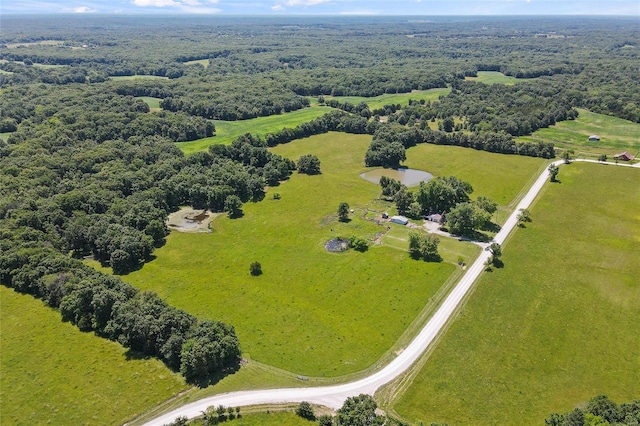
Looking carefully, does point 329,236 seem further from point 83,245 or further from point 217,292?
point 83,245

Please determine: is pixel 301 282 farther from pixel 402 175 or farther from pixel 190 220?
pixel 402 175

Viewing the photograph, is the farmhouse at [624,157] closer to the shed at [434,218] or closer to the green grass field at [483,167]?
the green grass field at [483,167]

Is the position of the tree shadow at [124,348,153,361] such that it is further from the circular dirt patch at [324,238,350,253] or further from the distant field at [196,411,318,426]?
the circular dirt patch at [324,238,350,253]

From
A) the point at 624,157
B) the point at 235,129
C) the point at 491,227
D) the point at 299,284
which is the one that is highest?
the point at 624,157

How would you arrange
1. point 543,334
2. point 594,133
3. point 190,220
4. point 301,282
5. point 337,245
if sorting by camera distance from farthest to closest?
point 594,133 → point 190,220 → point 337,245 → point 301,282 → point 543,334

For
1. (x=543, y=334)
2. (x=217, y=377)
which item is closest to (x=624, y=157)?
(x=543, y=334)

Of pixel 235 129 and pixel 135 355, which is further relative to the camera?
pixel 235 129

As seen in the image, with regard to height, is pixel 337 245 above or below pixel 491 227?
below

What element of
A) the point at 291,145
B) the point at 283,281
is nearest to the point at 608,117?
the point at 291,145

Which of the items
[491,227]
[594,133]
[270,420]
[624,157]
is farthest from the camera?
[594,133]
